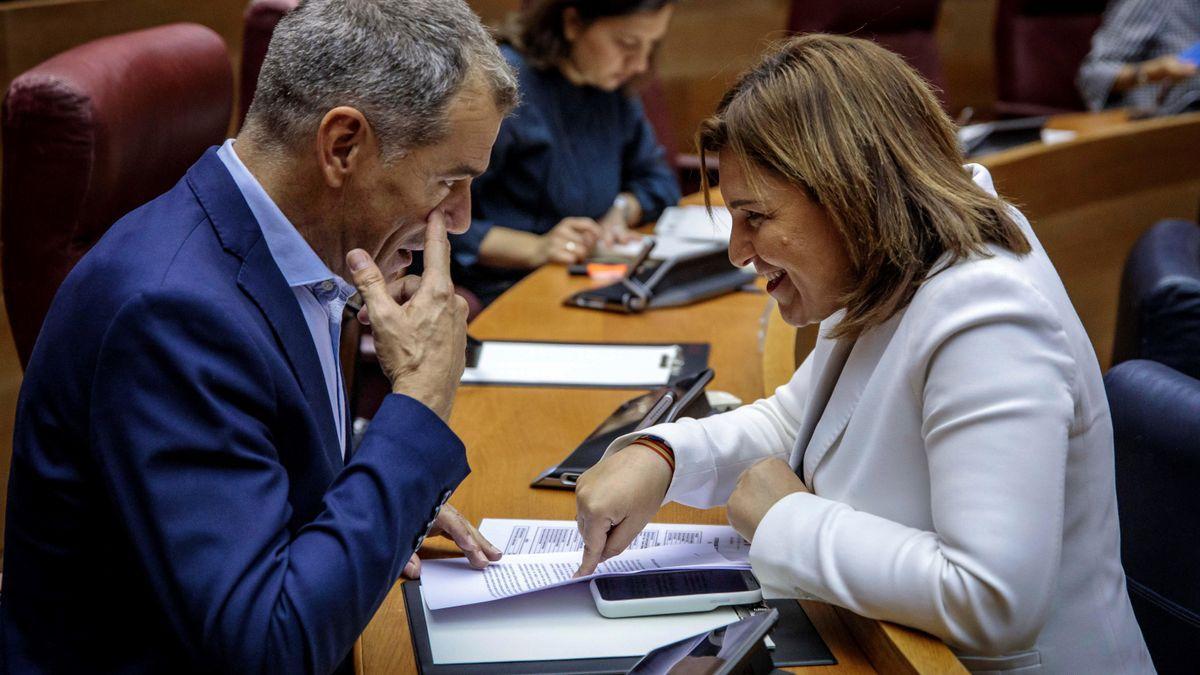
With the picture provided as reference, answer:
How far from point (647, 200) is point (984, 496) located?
2.21 meters

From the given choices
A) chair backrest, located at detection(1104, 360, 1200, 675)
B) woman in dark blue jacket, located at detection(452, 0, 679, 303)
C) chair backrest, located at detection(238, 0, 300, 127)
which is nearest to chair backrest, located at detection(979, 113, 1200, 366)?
woman in dark blue jacket, located at detection(452, 0, 679, 303)

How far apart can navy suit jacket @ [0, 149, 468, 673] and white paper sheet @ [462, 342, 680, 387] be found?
858mm

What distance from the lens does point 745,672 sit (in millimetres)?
990

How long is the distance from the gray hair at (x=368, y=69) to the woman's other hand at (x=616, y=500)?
0.41 meters

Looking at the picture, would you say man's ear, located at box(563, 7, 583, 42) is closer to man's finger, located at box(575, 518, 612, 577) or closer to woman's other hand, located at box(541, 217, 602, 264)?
woman's other hand, located at box(541, 217, 602, 264)

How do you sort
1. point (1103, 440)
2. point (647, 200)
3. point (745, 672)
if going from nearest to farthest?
point (745, 672) < point (1103, 440) < point (647, 200)

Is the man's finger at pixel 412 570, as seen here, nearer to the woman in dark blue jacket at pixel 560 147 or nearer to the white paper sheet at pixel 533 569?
the white paper sheet at pixel 533 569

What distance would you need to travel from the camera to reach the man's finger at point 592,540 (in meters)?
1.22

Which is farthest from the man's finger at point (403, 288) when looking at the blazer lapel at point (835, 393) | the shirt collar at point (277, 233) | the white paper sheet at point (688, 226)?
the white paper sheet at point (688, 226)

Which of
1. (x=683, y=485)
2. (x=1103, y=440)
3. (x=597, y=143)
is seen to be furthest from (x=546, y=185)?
(x=1103, y=440)

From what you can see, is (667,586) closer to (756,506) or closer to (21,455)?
(756,506)

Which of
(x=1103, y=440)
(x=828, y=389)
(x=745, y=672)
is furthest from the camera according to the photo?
(x=828, y=389)

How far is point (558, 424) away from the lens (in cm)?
179

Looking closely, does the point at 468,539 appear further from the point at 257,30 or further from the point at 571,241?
the point at 571,241
